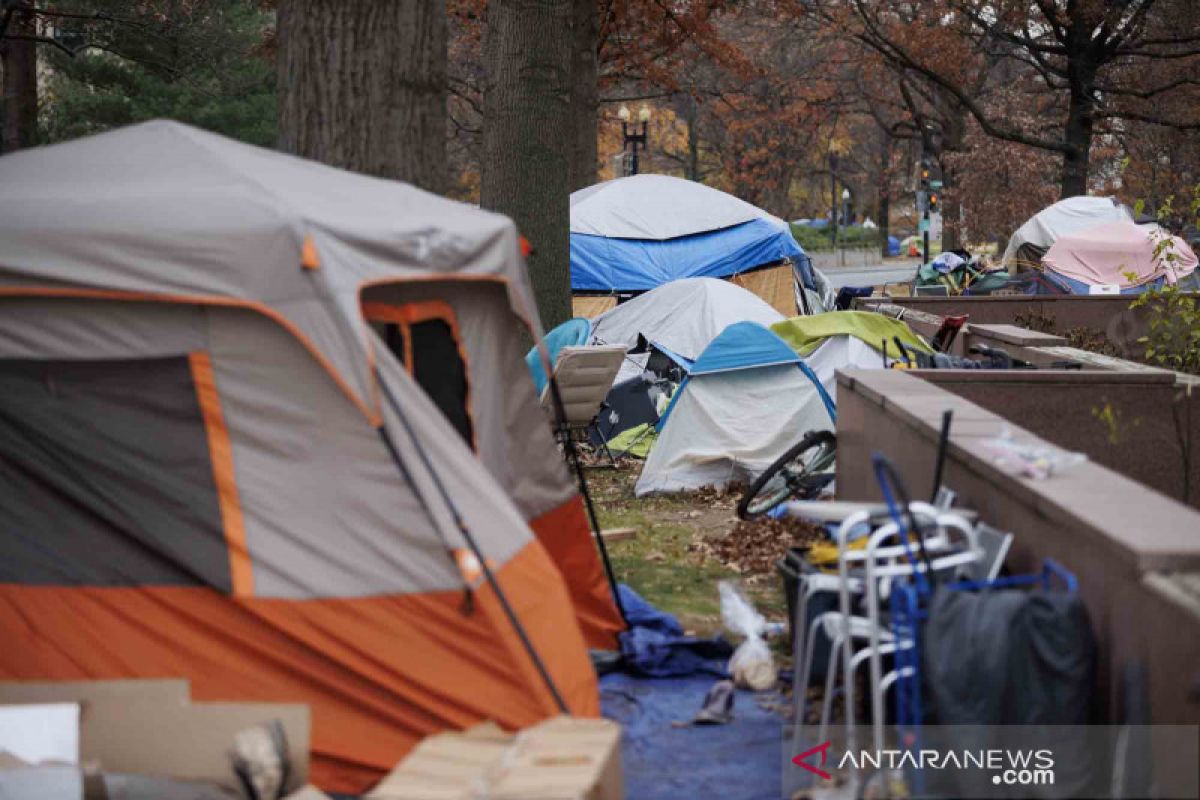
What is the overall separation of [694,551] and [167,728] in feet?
16.7

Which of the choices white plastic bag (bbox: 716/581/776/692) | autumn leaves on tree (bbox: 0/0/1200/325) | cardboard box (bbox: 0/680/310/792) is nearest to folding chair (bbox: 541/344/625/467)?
autumn leaves on tree (bbox: 0/0/1200/325)

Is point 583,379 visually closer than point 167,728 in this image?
No

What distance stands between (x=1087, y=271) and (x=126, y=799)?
73.8 feet

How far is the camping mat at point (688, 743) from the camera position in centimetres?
621

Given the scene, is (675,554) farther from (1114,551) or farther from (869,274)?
(869,274)

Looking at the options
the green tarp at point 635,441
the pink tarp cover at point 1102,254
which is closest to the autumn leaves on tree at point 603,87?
the green tarp at point 635,441

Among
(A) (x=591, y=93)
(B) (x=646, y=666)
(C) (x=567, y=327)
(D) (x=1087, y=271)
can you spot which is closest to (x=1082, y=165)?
(D) (x=1087, y=271)

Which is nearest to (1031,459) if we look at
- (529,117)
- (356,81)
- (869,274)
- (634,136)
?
(356,81)

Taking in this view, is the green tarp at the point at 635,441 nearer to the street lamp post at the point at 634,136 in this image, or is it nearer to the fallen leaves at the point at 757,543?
the fallen leaves at the point at 757,543

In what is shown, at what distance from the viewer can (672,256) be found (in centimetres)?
2450

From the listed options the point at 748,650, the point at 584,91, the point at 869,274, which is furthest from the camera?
the point at 869,274

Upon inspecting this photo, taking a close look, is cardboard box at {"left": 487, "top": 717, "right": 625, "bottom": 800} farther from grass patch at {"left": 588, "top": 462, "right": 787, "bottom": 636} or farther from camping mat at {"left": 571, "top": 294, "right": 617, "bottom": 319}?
camping mat at {"left": 571, "top": 294, "right": 617, "bottom": 319}

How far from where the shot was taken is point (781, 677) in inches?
294

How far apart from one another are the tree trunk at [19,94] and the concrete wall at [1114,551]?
1735 centimetres
